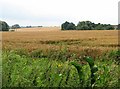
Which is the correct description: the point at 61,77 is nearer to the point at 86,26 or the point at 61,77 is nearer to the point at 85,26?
the point at 86,26

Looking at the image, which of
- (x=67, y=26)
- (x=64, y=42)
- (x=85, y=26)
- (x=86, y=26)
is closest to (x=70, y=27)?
(x=67, y=26)

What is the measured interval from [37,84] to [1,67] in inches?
58.8

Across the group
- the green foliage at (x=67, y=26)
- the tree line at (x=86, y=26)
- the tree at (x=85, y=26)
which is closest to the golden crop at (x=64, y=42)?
the tree at (x=85, y=26)

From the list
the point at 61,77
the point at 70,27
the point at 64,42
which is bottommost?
the point at 64,42

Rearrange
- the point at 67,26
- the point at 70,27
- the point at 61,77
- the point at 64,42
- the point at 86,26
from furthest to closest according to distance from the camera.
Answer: the point at 70,27 → the point at 67,26 → the point at 86,26 → the point at 64,42 → the point at 61,77

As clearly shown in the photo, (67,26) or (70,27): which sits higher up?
(67,26)

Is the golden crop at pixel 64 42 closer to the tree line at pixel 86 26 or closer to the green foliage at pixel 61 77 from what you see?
the green foliage at pixel 61 77

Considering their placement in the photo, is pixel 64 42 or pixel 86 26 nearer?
pixel 64 42

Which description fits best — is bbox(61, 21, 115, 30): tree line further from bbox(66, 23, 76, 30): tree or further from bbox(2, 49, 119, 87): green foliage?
bbox(2, 49, 119, 87): green foliage

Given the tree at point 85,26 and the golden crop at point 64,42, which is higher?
the tree at point 85,26

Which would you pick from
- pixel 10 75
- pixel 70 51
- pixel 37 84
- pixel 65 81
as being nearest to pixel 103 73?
pixel 65 81

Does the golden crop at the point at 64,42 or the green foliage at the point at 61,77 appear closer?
the green foliage at the point at 61,77

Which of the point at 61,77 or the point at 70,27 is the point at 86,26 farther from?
the point at 61,77

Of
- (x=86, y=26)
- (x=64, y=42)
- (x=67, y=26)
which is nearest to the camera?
(x=64, y=42)
